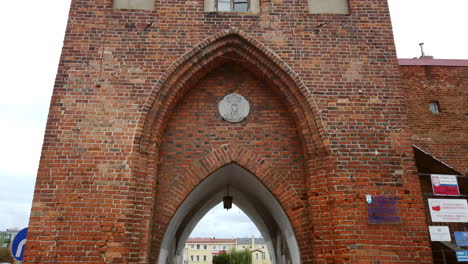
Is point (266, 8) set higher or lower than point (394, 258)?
higher

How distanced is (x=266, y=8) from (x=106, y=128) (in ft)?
13.1

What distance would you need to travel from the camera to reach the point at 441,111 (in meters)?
9.43

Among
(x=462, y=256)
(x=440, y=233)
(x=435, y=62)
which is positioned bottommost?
(x=462, y=256)

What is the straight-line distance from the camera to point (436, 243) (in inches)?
237

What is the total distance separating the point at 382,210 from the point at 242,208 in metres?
5.17

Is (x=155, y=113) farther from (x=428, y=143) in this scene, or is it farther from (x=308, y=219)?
(x=428, y=143)

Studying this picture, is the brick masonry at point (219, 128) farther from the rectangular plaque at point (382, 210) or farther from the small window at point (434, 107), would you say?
the small window at point (434, 107)

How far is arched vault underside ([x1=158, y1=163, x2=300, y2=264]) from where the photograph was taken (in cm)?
651

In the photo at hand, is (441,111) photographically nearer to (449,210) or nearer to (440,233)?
(449,210)

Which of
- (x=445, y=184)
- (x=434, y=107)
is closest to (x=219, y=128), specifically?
(x=445, y=184)

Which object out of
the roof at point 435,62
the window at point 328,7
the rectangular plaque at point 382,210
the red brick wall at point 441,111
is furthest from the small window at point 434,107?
the rectangular plaque at point 382,210

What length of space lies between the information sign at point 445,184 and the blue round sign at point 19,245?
23.0 ft

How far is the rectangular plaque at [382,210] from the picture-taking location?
212 inches

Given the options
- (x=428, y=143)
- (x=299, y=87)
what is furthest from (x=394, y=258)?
(x=428, y=143)
